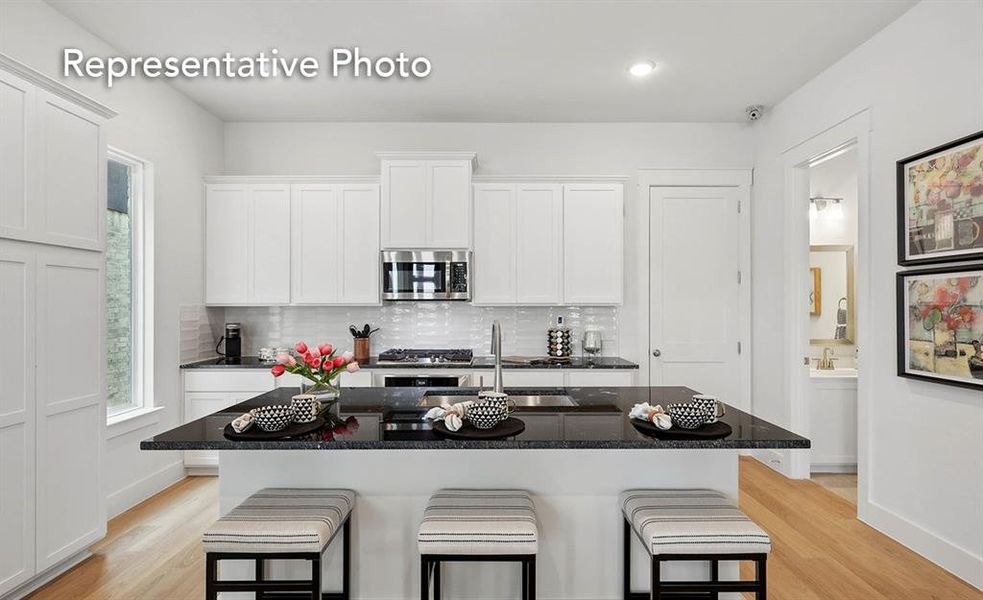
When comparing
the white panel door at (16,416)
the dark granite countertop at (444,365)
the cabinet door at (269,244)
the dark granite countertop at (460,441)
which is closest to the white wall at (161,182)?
the dark granite countertop at (444,365)

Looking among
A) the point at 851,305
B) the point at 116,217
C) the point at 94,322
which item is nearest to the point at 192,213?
the point at 116,217

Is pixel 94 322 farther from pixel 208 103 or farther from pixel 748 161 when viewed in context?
pixel 748 161

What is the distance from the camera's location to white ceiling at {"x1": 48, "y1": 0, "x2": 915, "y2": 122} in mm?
2922

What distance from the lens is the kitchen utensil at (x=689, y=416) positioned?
190 centimetres

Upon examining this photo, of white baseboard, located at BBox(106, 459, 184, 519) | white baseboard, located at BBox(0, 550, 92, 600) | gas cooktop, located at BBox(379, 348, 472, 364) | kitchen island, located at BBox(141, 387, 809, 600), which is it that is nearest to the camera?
kitchen island, located at BBox(141, 387, 809, 600)

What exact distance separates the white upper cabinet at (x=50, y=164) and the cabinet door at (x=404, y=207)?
191 centimetres

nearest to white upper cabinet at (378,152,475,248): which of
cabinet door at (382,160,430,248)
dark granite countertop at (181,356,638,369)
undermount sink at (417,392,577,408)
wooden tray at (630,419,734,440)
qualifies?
cabinet door at (382,160,430,248)

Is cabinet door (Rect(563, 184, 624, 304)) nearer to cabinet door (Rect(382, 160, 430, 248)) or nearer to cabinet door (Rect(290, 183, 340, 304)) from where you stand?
cabinet door (Rect(382, 160, 430, 248))

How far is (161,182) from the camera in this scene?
3.87 metres

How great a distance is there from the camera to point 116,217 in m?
3.59

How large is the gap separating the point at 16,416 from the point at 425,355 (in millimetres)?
2594

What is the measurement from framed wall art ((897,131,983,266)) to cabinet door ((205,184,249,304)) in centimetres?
451

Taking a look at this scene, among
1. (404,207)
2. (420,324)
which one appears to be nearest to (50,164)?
(404,207)

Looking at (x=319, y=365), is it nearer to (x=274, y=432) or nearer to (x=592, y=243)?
(x=274, y=432)
